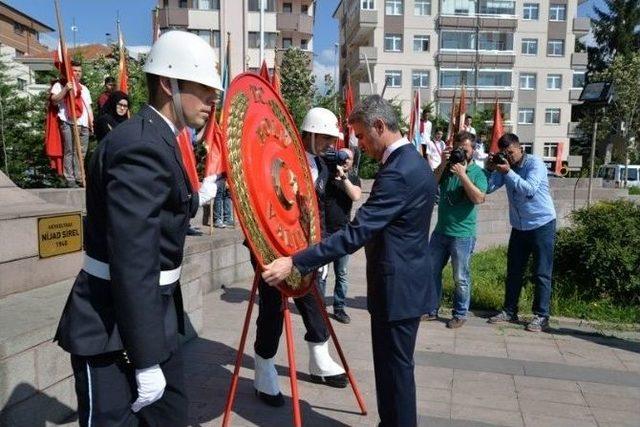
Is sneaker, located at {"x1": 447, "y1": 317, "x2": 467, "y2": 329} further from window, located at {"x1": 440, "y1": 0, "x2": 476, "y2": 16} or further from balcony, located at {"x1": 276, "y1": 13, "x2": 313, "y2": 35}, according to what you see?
window, located at {"x1": 440, "y1": 0, "x2": 476, "y2": 16}

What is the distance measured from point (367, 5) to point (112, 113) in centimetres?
4868

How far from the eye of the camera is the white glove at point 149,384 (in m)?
2.03

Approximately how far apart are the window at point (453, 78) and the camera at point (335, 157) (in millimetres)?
50607

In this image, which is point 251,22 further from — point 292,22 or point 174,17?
point 174,17

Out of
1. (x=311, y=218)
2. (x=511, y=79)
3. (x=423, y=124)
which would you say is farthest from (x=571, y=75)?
(x=311, y=218)

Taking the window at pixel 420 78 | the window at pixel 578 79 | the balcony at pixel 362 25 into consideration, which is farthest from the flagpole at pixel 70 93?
the window at pixel 578 79

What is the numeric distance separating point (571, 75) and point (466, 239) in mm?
54203

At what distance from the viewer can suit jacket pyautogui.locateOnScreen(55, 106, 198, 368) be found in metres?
1.91

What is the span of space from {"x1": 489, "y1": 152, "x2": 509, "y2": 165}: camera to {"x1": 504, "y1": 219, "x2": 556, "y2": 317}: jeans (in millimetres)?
795

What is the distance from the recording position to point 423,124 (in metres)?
17.1

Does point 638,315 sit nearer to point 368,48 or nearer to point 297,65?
point 297,65

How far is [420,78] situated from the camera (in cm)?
5259

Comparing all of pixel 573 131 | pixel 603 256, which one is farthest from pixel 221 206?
pixel 573 131

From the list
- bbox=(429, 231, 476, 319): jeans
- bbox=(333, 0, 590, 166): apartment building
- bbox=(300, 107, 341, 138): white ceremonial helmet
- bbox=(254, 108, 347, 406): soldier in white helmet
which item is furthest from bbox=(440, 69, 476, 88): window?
bbox=(300, 107, 341, 138): white ceremonial helmet
